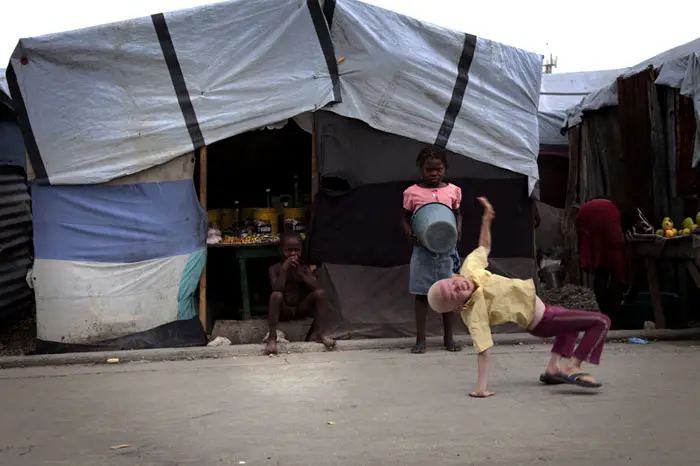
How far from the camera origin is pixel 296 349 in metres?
6.63

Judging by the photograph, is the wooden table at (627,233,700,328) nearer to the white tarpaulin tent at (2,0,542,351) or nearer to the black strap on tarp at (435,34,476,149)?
the white tarpaulin tent at (2,0,542,351)

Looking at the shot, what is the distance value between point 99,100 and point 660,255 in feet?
18.3

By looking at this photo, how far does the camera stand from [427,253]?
6.38 meters

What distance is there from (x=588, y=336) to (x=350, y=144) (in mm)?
3215

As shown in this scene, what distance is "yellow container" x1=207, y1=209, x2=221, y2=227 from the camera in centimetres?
804

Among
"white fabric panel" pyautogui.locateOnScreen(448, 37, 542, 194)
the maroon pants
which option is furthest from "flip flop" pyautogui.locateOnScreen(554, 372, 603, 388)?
"white fabric panel" pyautogui.locateOnScreen(448, 37, 542, 194)

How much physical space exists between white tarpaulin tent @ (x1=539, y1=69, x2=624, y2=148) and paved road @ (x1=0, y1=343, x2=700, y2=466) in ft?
23.2

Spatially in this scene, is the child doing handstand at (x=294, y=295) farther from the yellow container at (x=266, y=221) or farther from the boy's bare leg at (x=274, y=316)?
the yellow container at (x=266, y=221)

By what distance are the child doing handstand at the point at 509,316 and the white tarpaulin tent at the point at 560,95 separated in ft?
A: 27.0

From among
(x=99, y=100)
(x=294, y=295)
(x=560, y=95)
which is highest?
(x=560, y=95)

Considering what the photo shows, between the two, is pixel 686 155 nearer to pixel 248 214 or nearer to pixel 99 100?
pixel 248 214

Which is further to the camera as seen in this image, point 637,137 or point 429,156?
point 637,137

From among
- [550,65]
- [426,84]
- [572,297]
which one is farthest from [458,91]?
[550,65]

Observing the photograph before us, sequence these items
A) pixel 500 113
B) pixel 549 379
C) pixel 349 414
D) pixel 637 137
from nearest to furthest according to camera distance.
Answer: pixel 349 414
pixel 549 379
pixel 500 113
pixel 637 137
